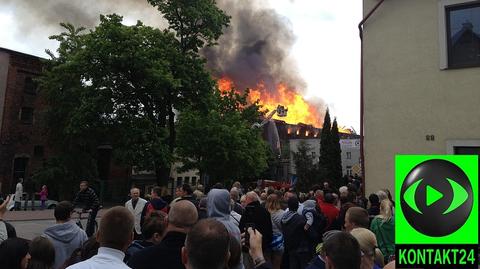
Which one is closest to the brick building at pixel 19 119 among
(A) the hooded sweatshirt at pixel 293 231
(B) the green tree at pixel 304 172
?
(B) the green tree at pixel 304 172

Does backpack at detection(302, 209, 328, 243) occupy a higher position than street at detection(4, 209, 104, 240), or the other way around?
backpack at detection(302, 209, 328, 243)

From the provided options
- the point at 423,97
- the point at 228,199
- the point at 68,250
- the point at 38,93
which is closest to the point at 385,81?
the point at 423,97

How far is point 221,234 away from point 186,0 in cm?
2653

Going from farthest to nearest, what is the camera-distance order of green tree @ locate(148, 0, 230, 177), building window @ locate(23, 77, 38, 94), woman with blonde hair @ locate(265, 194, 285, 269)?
building window @ locate(23, 77, 38, 94), green tree @ locate(148, 0, 230, 177), woman with blonde hair @ locate(265, 194, 285, 269)

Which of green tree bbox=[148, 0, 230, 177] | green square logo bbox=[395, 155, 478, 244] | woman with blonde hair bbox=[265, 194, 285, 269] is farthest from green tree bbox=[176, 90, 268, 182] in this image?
green square logo bbox=[395, 155, 478, 244]

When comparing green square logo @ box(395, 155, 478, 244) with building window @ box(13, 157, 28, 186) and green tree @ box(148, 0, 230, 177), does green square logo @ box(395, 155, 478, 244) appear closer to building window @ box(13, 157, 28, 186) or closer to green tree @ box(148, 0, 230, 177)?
green tree @ box(148, 0, 230, 177)

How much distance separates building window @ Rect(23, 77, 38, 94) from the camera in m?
32.2

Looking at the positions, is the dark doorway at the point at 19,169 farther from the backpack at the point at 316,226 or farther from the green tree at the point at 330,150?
the green tree at the point at 330,150

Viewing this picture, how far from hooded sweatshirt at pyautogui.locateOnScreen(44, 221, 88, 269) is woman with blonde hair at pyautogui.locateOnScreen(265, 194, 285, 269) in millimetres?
2839

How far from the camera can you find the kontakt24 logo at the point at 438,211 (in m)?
1.89

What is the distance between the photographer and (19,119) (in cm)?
3152

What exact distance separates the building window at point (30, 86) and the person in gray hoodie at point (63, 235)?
102 feet

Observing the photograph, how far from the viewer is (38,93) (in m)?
32.8

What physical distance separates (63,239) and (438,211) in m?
4.14
